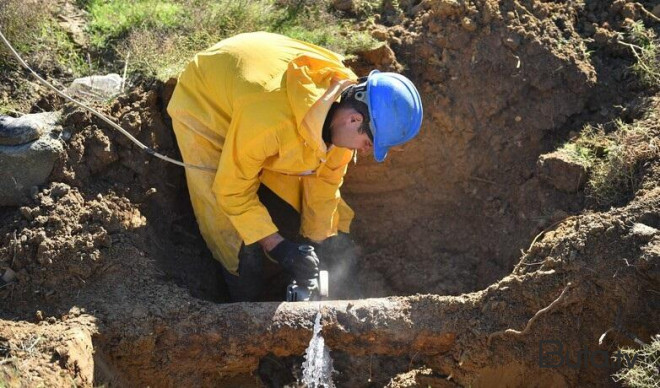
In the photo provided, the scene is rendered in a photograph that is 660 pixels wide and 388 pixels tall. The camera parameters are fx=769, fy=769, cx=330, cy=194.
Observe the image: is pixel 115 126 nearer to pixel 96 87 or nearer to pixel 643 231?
pixel 96 87

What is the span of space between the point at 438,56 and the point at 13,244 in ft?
8.49

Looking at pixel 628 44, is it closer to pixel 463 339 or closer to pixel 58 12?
pixel 463 339

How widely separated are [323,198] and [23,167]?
4.93ft

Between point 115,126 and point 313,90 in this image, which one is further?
point 115,126

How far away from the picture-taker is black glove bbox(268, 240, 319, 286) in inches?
146

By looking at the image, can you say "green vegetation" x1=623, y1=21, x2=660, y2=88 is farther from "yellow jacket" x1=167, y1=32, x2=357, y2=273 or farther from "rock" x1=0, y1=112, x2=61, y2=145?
"rock" x1=0, y1=112, x2=61, y2=145

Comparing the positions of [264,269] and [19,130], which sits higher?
[19,130]

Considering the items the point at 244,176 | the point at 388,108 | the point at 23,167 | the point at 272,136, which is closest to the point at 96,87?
the point at 23,167

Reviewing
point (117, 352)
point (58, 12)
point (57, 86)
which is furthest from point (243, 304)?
point (58, 12)

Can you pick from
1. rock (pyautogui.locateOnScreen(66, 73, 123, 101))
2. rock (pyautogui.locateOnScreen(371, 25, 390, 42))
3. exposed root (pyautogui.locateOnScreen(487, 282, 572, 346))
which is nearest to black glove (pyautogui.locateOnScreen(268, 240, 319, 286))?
exposed root (pyautogui.locateOnScreen(487, 282, 572, 346))

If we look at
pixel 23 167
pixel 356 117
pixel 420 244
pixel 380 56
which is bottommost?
pixel 420 244

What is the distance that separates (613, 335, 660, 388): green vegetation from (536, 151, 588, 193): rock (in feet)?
3.72

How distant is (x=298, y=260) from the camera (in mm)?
3695

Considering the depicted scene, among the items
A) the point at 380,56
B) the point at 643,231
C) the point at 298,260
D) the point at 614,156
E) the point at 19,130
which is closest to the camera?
the point at 643,231
